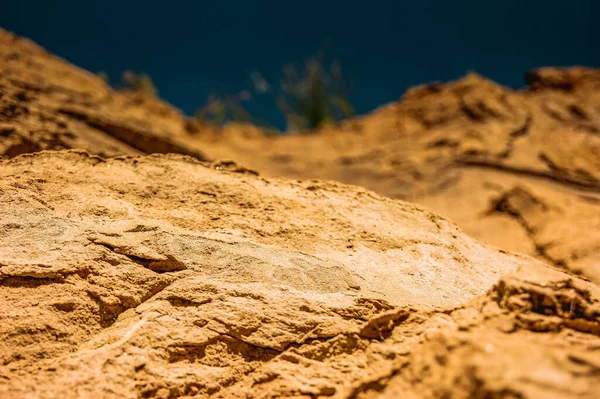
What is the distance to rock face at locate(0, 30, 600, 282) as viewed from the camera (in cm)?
349

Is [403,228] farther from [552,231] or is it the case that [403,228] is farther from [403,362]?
[552,231]

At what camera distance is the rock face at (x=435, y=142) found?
3.49 metres

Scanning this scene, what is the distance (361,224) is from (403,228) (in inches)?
8.7

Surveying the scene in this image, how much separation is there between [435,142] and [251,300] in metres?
4.96

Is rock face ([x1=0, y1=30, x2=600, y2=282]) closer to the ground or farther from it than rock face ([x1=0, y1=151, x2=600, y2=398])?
farther from it

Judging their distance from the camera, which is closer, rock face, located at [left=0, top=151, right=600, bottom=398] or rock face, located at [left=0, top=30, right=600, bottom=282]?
rock face, located at [left=0, top=151, right=600, bottom=398]

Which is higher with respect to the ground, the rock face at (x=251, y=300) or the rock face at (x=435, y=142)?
the rock face at (x=435, y=142)

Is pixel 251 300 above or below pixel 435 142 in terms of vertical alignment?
below

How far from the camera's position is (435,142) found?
600 centimetres

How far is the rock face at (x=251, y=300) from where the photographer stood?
1.21 metres

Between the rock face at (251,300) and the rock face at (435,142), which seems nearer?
the rock face at (251,300)

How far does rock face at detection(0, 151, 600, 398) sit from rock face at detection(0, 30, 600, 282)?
1259mm

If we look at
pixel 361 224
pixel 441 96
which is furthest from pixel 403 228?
pixel 441 96

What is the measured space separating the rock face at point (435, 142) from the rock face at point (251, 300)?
4.13 feet
